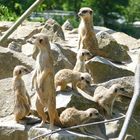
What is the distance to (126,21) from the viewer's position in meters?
34.7

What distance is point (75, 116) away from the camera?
20.0 ft

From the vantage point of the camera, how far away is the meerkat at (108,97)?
6742 millimetres

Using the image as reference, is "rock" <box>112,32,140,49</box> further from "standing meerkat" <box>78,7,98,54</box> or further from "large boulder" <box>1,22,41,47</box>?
"standing meerkat" <box>78,7,98,54</box>

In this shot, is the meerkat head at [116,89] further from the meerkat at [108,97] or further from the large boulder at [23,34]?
the large boulder at [23,34]

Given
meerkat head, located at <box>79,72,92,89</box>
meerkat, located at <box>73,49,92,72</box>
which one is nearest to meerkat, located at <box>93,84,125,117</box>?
meerkat head, located at <box>79,72,92,89</box>

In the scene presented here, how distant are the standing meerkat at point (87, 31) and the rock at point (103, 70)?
23cm

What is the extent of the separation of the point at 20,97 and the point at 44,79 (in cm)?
55

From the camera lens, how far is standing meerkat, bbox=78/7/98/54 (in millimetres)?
8234

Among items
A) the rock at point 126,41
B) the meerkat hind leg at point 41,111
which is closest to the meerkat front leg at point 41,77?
the meerkat hind leg at point 41,111

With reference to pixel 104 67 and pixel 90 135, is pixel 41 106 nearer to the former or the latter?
pixel 90 135

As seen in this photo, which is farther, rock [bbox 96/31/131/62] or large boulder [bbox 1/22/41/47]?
large boulder [bbox 1/22/41/47]

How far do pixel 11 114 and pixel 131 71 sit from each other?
243 cm

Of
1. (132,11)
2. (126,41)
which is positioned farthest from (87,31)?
(132,11)

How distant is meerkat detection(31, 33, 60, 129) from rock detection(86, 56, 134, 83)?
2.19 metres
